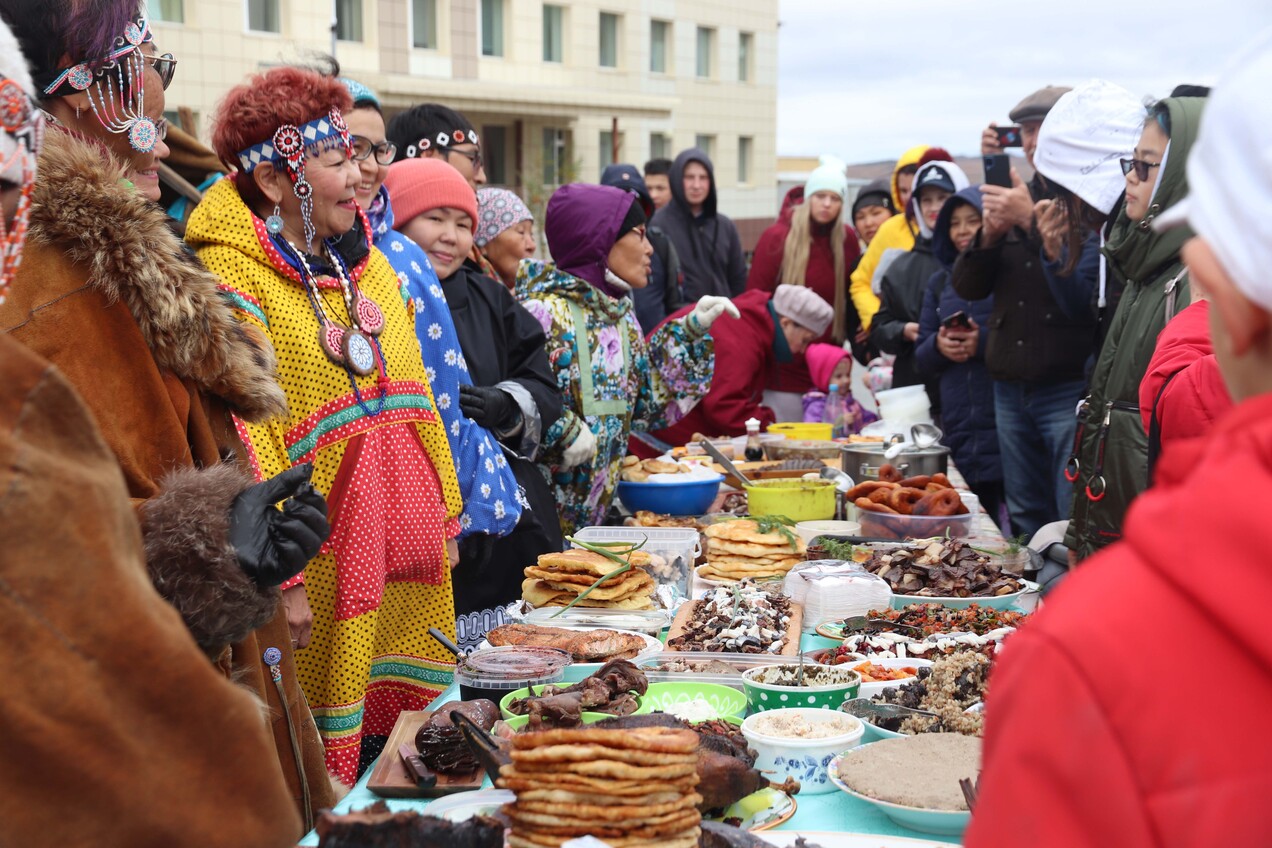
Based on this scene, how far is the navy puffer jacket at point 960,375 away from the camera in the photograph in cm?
627

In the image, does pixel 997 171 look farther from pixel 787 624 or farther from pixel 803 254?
pixel 787 624

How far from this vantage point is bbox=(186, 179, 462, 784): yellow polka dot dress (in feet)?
9.87

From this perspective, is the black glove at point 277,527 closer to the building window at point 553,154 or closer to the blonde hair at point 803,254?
the blonde hair at point 803,254

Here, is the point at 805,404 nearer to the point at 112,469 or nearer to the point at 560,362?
the point at 560,362

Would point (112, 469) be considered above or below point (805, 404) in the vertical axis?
above

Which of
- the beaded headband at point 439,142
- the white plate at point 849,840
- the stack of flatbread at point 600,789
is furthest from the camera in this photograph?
the beaded headband at point 439,142

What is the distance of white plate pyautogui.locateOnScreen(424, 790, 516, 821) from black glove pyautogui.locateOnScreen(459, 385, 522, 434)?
2.22 metres

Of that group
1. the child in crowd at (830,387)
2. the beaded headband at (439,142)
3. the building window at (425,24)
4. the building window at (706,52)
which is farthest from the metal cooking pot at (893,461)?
the building window at (706,52)

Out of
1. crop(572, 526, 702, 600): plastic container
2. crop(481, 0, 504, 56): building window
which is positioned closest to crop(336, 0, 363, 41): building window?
crop(481, 0, 504, 56): building window

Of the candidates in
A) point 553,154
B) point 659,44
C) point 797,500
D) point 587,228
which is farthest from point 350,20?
point 797,500

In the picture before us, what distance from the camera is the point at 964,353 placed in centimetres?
630

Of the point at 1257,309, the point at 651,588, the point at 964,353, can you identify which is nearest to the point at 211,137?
the point at 651,588

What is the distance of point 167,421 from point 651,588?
147 centimetres

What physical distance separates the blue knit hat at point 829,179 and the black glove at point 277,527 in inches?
280
